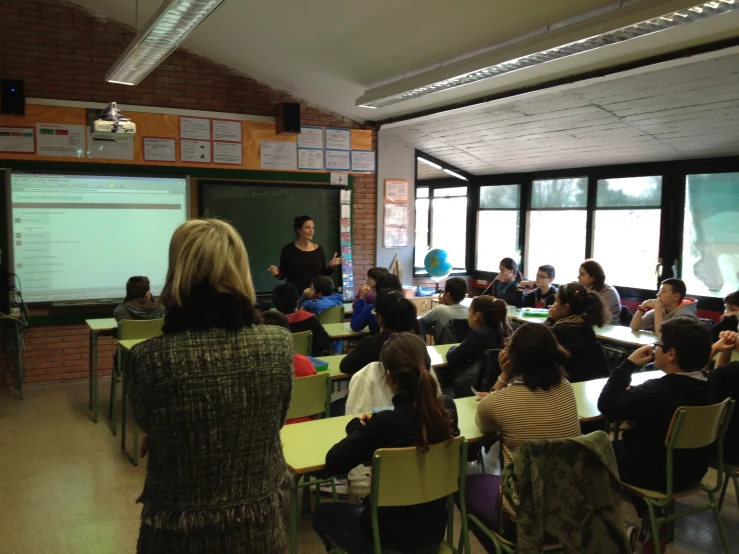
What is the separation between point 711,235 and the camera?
566 cm

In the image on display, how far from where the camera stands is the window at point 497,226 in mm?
7781

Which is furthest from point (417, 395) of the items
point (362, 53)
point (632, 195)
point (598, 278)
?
point (632, 195)

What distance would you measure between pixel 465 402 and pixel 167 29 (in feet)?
9.89

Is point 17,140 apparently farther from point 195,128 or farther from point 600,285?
point 600,285

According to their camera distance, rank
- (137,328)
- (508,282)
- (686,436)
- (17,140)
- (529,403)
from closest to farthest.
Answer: (529,403), (686,436), (137,328), (17,140), (508,282)

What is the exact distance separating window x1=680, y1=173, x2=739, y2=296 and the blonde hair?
538 centimetres

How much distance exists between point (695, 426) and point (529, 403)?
0.71 metres

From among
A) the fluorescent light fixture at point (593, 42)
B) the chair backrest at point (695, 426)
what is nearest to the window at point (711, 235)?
the fluorescent light fixture at point (593, 42)

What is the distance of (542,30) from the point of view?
13.4ft

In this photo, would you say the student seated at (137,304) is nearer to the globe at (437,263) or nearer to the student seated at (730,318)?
the globe at (437,263)

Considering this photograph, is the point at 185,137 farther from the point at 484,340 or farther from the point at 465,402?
the point at 465,402

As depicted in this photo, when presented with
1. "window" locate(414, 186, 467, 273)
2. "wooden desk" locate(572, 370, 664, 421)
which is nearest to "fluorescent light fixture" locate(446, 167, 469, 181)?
"window" locate(414, 186, 467, 273)

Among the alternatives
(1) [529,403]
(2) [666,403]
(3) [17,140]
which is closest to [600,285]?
(2) [666,403]

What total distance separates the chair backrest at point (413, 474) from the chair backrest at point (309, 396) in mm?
973
